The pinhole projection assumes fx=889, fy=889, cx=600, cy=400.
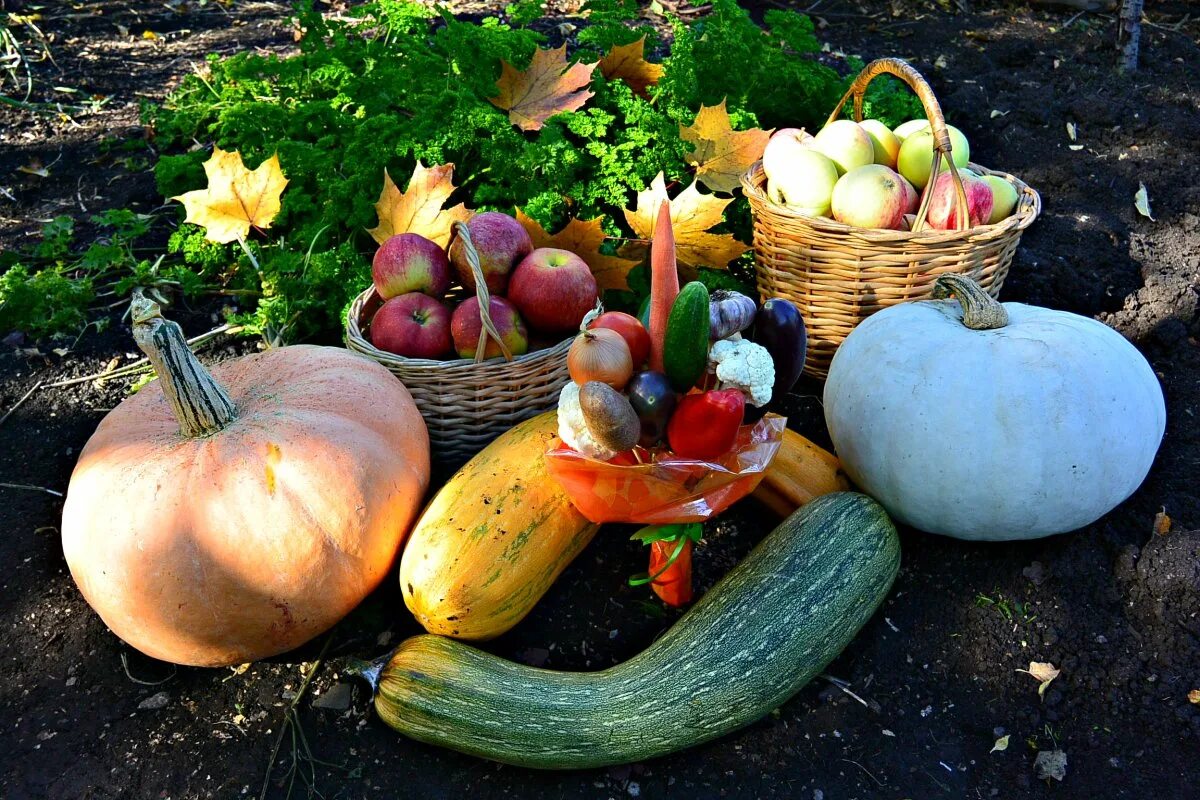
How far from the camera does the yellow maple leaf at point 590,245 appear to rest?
9.35 ft

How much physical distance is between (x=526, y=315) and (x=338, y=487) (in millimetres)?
809

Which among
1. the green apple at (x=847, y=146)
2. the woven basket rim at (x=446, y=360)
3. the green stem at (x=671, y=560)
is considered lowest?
the green stem at (x=671, y=560)

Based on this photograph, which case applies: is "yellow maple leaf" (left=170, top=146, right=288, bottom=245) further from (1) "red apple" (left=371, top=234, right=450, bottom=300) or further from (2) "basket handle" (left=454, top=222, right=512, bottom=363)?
(2) "basket handle" (left=454, top=222, right=512, bottom=363)

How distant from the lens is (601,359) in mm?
1964

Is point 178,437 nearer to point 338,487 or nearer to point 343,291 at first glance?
point 338,487

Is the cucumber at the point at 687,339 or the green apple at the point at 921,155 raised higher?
the cucumber at the point at 687,339

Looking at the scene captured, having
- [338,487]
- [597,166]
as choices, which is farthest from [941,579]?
[597,166]

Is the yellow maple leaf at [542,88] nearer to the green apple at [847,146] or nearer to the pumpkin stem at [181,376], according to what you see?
the green apple at [847,146]

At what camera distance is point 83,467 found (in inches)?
87.4

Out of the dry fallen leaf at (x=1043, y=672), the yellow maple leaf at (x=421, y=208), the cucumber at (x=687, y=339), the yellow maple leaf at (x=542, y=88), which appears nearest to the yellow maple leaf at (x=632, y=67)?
the yellow maple leaf at (x=542, y=88)

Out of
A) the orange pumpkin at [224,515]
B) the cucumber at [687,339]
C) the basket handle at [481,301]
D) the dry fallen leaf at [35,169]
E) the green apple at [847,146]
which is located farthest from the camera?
the dry fallen leaf at [35,169]

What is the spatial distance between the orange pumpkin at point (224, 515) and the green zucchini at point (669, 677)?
11.4 inches

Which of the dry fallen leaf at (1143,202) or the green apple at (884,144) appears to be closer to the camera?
the green apple at (884,144)

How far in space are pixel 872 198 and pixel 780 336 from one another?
0.88 m
